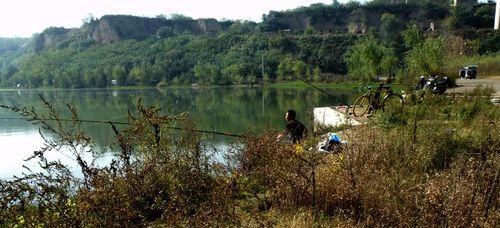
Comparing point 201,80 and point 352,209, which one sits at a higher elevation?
point 352,209

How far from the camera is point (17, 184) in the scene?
3.52 metres

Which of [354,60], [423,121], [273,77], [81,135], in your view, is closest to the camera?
[81,135]

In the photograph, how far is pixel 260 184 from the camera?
5.88 m

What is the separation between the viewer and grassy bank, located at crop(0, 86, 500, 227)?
353cm

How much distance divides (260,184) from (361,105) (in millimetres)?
8983

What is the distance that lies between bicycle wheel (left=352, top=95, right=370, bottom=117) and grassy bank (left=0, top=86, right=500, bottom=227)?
255 inches

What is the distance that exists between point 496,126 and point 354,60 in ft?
190

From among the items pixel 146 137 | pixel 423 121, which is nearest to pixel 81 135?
pixel 146 137

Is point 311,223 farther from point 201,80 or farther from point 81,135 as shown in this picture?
point 201,80

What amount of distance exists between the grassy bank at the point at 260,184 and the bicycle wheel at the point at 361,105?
21.2 ft

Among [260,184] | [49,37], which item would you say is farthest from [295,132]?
[49,37]

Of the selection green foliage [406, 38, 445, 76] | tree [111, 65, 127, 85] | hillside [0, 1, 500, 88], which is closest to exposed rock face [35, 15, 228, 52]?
hillside [0, 1, 500, 88]

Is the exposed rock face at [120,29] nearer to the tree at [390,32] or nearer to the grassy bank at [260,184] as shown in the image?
the tree at [390,32]

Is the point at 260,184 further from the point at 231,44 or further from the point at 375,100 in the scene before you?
the point at 231,44
